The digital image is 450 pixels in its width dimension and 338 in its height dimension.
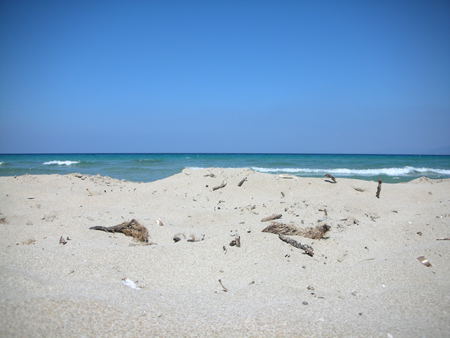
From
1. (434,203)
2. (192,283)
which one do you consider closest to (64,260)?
(192,283)

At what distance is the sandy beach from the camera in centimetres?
258

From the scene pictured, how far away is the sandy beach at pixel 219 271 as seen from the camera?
2.58 metres

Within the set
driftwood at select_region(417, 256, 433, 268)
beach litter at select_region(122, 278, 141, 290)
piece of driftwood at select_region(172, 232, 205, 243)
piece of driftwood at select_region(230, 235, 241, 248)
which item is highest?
piece of driftwood at select_region(230, 235, 241, 248)

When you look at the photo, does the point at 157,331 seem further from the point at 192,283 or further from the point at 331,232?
the point at 331,232

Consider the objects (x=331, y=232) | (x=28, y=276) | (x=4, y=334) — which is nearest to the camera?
(x=4, y=334)

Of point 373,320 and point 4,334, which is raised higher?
point 4,334

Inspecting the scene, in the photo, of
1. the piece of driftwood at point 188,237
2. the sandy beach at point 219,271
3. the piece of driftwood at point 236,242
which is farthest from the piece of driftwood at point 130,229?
the piece of driftwood at point 236,242

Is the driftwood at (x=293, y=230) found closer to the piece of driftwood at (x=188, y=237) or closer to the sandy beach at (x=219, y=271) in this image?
the sandy beach at (x=219, y=271)

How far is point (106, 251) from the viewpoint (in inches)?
166

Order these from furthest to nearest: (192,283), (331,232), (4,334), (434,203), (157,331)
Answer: (434,203), (331,232), (192,283), (157,331), (4,334)

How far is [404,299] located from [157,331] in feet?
8.47

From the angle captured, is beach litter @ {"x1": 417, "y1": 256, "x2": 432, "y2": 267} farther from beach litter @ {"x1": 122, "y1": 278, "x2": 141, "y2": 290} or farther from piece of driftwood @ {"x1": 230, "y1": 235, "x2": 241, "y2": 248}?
beach litter @ {"x1": 122, "y1": 278, "x2": 141, "y2": 290}

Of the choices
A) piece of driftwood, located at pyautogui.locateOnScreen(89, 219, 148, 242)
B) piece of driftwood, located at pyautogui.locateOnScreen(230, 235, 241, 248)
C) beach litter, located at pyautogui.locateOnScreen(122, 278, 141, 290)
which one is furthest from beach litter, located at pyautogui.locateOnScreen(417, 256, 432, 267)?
piece of driftwood, located at pyautogui.locateOnScreen(89, 219, 148, 242)

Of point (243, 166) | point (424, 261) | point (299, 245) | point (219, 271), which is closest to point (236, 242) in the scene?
point (219, 271)
